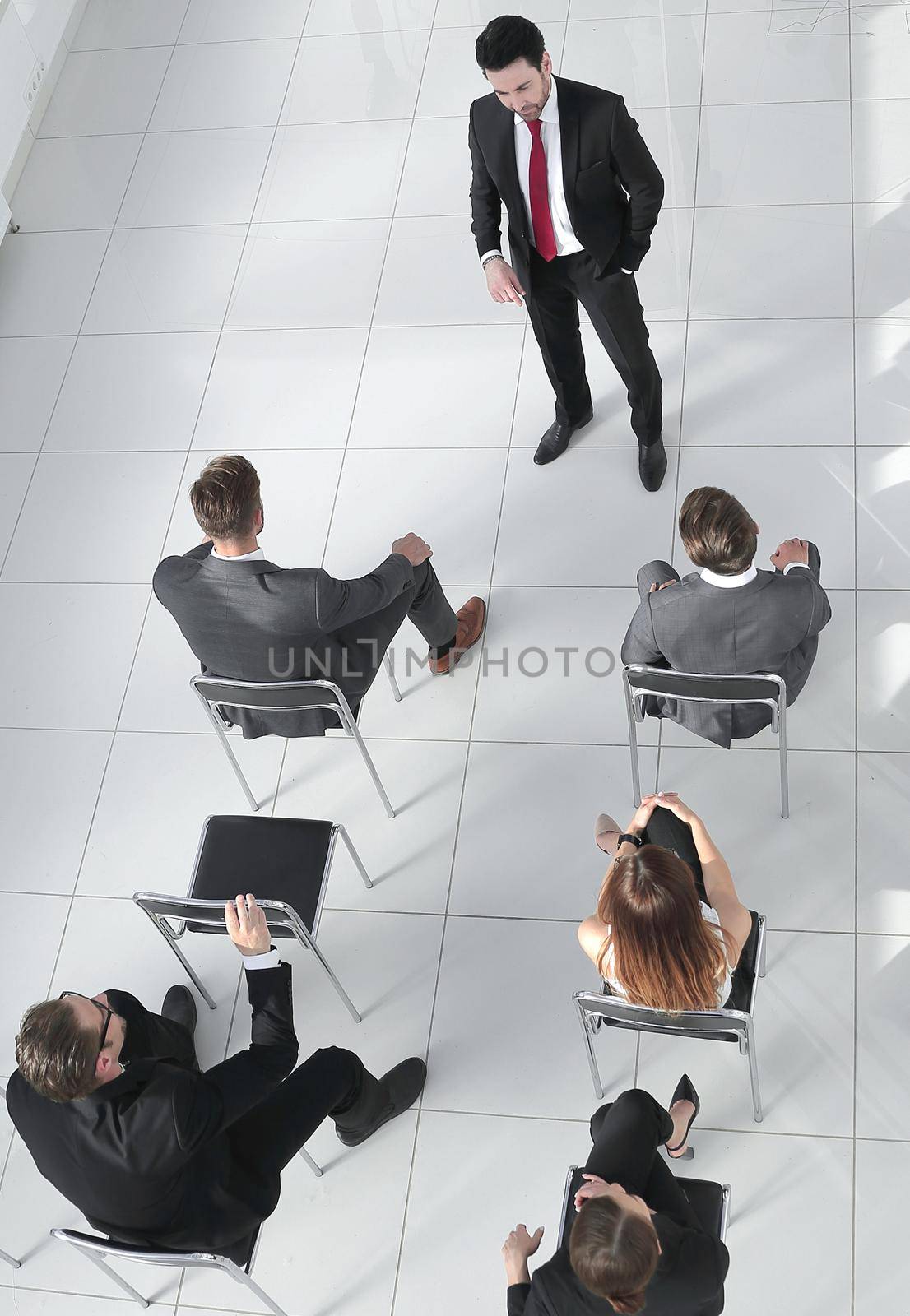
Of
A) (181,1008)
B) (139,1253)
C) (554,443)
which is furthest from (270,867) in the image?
(554,443)

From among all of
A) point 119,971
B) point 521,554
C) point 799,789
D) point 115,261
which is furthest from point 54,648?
point 799,789

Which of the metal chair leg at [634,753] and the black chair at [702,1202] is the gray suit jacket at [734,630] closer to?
the metal chair leg at [634,753]

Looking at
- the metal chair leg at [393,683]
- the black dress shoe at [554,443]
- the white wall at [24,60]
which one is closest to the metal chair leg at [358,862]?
the metal chair leg at [393,683]

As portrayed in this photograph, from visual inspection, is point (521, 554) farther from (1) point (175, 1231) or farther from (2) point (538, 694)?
(1) point (175, 1231)

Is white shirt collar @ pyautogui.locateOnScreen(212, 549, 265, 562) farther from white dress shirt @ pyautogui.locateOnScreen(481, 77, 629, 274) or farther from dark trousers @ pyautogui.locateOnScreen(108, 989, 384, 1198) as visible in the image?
white dress shirt @ pyautogui.locateOnScreen(481, 77, 629, 274)

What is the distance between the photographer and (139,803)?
3670mm

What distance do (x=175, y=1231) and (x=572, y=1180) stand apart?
823 millimetres

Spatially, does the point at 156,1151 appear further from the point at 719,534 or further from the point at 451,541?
the point at 451,541

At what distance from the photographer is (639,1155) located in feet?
7.79

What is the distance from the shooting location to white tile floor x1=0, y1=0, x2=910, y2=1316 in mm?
2893

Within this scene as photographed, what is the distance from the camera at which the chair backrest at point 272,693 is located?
2.90 m

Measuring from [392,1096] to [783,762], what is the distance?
1.34 meters

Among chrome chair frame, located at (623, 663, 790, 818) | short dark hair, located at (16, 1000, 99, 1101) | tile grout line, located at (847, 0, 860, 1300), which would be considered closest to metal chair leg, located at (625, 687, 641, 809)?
chrome chair frame, located at (623, 663, 790, 818)

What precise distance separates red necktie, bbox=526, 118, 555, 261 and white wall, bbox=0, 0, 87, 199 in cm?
311
